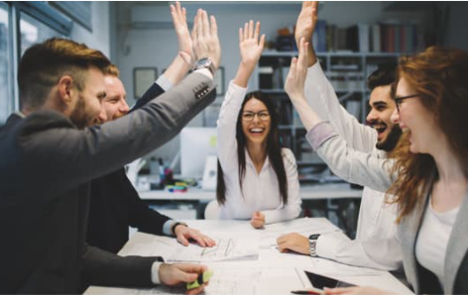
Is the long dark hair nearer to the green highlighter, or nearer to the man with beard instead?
the man with beard

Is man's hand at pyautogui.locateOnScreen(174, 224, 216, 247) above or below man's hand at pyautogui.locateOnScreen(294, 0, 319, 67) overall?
below

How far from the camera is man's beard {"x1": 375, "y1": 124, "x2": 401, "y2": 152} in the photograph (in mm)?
1477

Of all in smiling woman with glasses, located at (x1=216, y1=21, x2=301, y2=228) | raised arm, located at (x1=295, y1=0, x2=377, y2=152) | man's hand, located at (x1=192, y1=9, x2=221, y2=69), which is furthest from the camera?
smiling woman with glasses, located at (x1=216, y1=21, x2=301, y2=228)

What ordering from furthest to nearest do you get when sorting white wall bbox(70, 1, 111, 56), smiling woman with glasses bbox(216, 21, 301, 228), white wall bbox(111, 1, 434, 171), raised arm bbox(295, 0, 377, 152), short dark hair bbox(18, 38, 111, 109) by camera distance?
white wall bbox(111, 1, 434, 171), white wall bbox(70, 1, 111, 56), smiling woman with glasses bbox(216, 21, 301, 228), raised arm bbox(295, 0, 377, 152), short dark hair bbox(18, 38, 111, 109)

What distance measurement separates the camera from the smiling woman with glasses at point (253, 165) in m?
1.84

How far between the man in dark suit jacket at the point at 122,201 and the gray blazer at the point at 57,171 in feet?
1.30

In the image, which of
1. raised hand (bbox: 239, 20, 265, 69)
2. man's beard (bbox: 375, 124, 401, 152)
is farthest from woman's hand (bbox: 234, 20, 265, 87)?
man's beard (bbox: 375, 124, 401, 152)

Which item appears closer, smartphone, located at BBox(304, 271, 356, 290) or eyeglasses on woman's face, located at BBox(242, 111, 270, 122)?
smartphone, located at BBox(304, 271, 356, 290)

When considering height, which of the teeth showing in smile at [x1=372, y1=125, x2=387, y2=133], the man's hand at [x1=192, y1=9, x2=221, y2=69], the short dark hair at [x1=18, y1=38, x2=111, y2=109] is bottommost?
the teeth showing in smile at [x1=372, y1=125, x2=387, y2=133]

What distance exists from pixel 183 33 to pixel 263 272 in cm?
87

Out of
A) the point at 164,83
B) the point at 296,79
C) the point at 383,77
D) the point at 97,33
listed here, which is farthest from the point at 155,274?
the point at 97,33

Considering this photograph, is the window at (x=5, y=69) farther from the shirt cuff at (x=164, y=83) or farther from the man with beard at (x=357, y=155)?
the man with beard at (x=357, y=155)

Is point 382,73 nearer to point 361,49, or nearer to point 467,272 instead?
point 467,272

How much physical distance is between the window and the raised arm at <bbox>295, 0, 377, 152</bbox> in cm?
253
